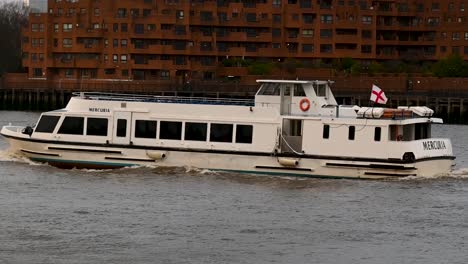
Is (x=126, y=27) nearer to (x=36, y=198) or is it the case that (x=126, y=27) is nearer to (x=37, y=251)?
(x=36, y=198)

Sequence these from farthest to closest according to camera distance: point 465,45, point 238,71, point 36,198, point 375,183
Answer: point 465,45, point 238,71, point 375,183, point 36,198

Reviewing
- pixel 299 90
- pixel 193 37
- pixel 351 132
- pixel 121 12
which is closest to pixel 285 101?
pixel 299 90

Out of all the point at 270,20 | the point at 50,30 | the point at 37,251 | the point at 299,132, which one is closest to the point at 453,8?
the point at 270,20

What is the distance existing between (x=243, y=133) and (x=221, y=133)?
82 centimetres

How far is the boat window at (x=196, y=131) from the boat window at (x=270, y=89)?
8.43ft

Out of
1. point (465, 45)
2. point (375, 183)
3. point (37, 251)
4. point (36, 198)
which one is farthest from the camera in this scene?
point (465, 45)

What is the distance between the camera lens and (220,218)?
Answer: 39188 mm

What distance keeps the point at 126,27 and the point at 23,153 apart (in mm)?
65999

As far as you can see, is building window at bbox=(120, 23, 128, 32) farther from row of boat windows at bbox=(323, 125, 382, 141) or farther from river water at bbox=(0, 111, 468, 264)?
row of boat windows at bbox=(323, 125, 382, 141)

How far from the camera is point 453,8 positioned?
12675cm

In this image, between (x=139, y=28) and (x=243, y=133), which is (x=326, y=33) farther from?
(x=243, y=133)

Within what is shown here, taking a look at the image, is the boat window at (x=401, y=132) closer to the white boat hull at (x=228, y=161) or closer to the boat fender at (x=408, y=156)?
the boat fender at (x=408, y=156)

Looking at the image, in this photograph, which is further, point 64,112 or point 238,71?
point 238,71

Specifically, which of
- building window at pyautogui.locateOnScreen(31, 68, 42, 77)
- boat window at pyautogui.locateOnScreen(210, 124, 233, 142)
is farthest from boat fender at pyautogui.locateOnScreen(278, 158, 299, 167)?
building window at pyautogui.locateOnScreen(31, 68, 42, 77)
